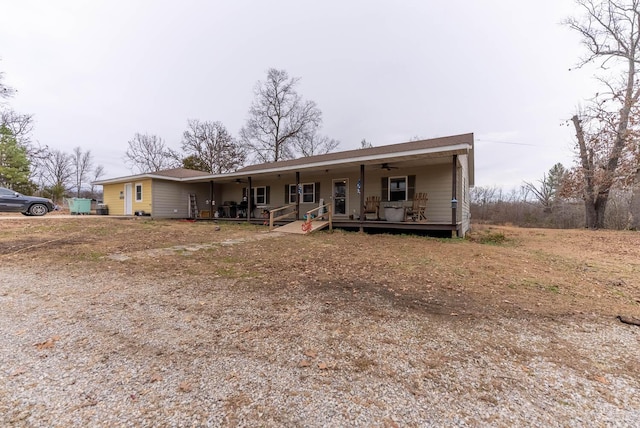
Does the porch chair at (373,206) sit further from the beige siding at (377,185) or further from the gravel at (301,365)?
the gravel at (301,365)

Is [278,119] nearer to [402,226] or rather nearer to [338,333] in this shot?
[402,226]

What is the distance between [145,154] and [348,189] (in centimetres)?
3180

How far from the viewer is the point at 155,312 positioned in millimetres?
3014

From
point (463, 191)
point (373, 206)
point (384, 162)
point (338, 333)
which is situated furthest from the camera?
point (373, 206)

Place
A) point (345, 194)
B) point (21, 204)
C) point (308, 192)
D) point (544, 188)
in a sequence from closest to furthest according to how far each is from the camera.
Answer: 1. point (21, 204)
2. point (345, 194)
3. point (308, 192)
4. point (544, 188)

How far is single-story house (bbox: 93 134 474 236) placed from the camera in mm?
10094

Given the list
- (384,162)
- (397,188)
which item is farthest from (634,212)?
(384,162)

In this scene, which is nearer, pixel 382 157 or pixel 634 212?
pixel 382 157

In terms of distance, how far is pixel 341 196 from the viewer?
13.1m

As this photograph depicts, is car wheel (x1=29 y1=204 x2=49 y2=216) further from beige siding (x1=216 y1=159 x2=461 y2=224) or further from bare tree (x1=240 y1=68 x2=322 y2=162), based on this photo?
bare tree (x1=240 y1=68 x2=322 y2=162)

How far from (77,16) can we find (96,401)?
1651cm

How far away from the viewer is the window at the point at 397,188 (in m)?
11.6

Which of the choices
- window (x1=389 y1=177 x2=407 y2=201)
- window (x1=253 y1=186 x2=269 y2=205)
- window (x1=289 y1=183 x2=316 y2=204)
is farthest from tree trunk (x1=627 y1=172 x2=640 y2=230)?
window (x1=253 y1=186 x2=269 y2=205)

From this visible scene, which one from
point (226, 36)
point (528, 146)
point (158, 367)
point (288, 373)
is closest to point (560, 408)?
point (288, 373)
